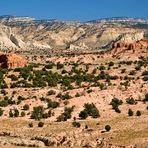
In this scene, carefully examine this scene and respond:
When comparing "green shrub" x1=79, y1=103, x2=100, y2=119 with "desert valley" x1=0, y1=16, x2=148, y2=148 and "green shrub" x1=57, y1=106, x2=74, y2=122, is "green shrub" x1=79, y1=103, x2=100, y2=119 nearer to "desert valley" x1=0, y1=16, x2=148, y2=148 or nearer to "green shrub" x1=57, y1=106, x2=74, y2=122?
"desert valley" x1=0, y1=16, x2=148, y2=148

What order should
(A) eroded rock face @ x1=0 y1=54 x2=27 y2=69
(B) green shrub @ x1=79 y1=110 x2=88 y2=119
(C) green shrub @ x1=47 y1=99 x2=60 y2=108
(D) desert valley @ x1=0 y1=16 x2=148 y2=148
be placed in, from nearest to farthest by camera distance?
(D) desert valley @ x1=0 y1=16 x2=148 y2=148, (B) green shrub @ x1=79 y1=110 x2=88 y2=119, (C) green shrub @ x1=47 y1=99 x2=60 y2=108, (A) eroded rock face @ x1=0 y1=54 x2=27 y2=69

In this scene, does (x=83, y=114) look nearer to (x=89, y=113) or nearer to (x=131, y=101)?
(x=89, y=113)

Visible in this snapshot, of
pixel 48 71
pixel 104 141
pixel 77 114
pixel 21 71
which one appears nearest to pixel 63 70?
pixel 48 71

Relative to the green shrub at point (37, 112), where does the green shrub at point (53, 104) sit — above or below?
above

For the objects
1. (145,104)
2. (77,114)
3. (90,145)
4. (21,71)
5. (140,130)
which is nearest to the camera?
(90,145)

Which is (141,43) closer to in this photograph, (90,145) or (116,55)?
(116,55)

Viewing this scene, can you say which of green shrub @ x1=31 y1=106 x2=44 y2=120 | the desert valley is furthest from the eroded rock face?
green shrub @ x1=31 y1=106 x2=44 y2=120

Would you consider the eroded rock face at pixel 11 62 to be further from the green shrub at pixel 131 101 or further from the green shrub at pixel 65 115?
the green shrub at pixel 65 115

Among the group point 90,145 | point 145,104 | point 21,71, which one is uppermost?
point 21,71

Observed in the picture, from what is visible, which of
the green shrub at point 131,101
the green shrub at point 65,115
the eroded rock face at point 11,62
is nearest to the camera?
the green shrub at point 65,115

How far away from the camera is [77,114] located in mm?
57688

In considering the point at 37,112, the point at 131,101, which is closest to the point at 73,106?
the point at 37,112

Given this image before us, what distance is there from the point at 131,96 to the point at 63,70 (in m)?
29.9

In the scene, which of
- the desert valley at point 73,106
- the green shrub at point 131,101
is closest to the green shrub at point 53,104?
the desert valley at point 73,106
